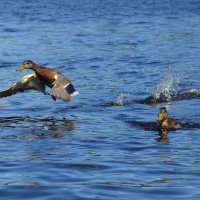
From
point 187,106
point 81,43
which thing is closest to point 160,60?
point 81,43

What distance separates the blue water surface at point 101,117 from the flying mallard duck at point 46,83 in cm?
54

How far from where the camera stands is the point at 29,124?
13.1m

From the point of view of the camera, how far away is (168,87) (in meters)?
16.9

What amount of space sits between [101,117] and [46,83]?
1.19 meters

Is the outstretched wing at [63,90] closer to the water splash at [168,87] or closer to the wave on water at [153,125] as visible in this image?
the wave on water at [153,125]

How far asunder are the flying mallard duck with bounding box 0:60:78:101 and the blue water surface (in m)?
0.54

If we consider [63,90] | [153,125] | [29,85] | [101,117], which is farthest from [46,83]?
[153,125]

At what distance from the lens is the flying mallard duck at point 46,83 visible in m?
12.0

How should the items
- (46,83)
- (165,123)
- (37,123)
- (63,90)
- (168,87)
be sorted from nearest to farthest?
1. (63,90)
2. (165,123)
3. (37,123)
4. (46,83)
5. (168,87)

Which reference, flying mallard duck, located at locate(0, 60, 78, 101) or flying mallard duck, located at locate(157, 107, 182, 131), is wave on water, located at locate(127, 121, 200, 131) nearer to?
flying mallard duck, located at locate(157, 107, 182, 131)

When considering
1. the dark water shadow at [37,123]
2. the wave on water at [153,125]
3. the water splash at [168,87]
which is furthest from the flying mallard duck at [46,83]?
the water splash at [168,87]

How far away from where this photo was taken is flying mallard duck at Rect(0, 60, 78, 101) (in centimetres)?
1202

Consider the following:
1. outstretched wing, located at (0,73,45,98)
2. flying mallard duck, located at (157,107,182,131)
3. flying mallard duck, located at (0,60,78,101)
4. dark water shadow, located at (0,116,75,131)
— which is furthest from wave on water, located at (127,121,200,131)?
outstretched wing, located at (0,73,45,98)

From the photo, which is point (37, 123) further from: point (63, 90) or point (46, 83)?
point (63, 90)
